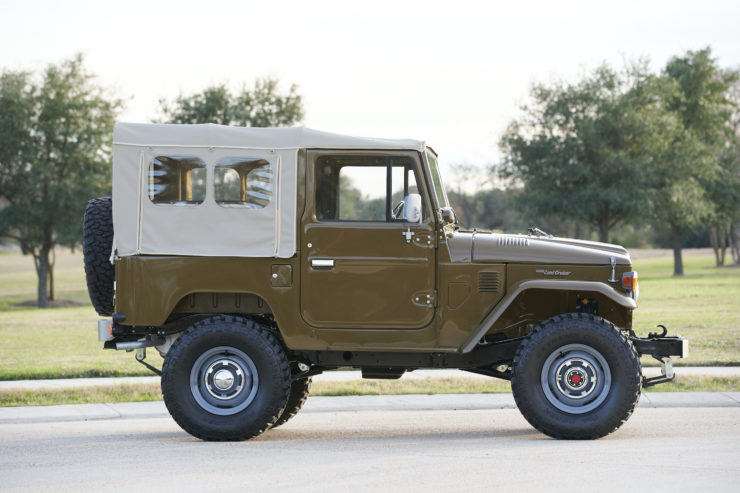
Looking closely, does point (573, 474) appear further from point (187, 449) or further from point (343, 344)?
point (187, 449)

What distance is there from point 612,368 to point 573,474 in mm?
1780

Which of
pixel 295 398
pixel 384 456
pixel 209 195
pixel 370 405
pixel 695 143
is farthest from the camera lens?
pixel 695 143

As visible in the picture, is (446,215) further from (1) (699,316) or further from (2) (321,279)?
(1) (699,316)

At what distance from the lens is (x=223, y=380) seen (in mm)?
8766

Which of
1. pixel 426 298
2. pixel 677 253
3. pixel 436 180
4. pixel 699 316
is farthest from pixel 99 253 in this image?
pixel 677 253

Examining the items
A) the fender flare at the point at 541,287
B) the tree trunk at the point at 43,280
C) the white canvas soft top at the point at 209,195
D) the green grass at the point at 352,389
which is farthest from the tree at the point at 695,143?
the white canvas soft top at the point at 209,195

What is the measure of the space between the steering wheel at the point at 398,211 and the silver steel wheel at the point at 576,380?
1.80 metres

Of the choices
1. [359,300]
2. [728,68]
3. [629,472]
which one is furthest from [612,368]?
[728,68]

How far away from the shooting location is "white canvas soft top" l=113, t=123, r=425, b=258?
28.7 ft

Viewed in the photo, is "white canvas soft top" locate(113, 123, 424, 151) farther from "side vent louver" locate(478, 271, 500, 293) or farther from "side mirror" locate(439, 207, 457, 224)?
"side vent louver" locate(478, 271, 500, 293)

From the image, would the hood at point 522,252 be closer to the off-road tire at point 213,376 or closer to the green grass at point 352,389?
the off-road tire at point 213,376

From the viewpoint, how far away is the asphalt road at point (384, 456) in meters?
6.69

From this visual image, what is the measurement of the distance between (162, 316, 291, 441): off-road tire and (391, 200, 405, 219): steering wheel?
1537 mm

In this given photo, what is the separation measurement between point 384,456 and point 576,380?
6.31 feet
